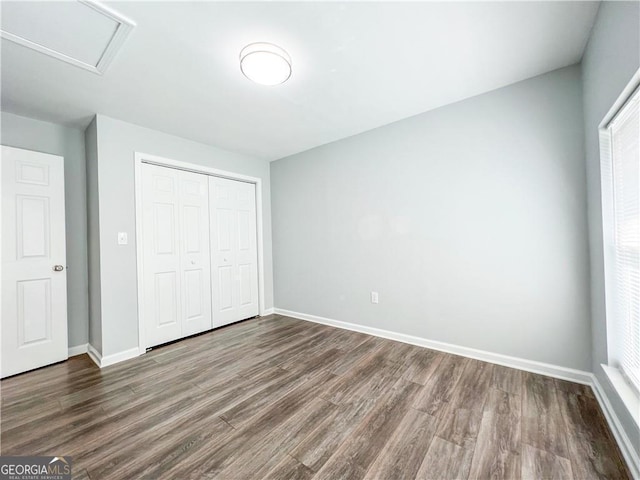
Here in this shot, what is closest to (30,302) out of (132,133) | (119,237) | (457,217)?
(119,237)

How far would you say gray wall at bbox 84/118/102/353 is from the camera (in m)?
2.53

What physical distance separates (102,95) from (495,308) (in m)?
3.97

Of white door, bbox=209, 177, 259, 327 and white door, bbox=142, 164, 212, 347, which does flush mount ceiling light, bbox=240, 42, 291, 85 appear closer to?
white door, bbox=142, 164, 212, 347

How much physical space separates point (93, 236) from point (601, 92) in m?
4.33

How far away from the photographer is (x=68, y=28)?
152cm

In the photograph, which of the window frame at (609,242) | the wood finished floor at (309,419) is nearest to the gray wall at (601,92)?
the window frame at (609,242)

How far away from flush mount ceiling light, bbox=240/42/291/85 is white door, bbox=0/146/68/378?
7.72ft

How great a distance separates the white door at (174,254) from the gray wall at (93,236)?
391 mm

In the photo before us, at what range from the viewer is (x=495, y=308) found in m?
2.29

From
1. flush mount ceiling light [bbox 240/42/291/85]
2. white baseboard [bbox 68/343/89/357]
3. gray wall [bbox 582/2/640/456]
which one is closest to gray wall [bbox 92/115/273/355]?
white baseboard [bbox 68/343/89/357]

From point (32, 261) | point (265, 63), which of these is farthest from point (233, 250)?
point (265, 63)

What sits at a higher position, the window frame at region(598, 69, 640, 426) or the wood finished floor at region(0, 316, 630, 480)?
the window frame at region(598, 69, 640, 426)

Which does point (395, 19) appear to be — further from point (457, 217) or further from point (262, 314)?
point (262, 314)

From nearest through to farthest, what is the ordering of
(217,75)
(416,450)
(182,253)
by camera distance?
(416,450) → (217,75) → (182,253)
